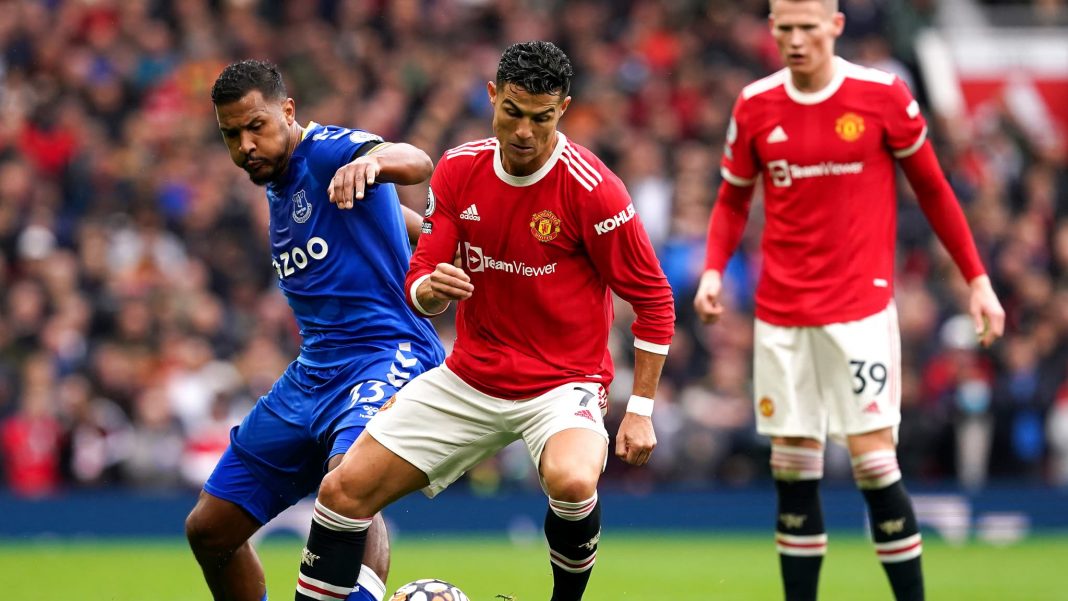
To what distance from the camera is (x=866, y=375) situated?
7316 mm

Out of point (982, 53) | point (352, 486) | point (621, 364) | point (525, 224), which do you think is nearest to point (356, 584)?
point (352, 486)

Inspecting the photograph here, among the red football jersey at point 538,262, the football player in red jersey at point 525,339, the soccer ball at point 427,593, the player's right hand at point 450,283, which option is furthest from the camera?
the soccer ball at point 427,593

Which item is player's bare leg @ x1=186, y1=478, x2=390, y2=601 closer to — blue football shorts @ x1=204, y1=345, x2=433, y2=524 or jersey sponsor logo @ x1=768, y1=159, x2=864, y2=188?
blue football shorts @ x1=204, y1=345, x2=433, y2=524

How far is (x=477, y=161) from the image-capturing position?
690 cm

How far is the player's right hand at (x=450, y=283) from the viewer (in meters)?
6.36

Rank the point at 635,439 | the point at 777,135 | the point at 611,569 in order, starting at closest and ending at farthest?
1. the point at 635,439
2. the point at 777,135
3. the point at 611,569

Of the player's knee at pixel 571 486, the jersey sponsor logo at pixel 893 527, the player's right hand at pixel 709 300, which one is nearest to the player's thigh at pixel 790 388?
the player's right hand at pixel 709 300

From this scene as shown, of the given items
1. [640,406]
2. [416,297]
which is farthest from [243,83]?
[640,406]

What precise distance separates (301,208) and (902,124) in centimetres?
281

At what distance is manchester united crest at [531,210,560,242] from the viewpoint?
675cm

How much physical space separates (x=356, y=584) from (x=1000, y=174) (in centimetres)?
1282

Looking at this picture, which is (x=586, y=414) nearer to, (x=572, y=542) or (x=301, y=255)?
(x=572, y=542)

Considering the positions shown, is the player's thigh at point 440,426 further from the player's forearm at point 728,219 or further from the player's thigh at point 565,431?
the player's forearm at point 728,219

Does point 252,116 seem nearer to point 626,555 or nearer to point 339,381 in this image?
point 339,381
